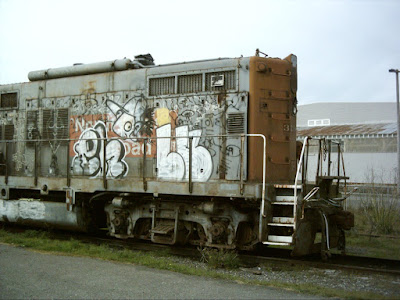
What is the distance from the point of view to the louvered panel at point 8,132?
1119 cm

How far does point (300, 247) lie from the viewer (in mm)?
7148

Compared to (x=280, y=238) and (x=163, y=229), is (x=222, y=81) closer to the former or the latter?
(x=163, y=229)

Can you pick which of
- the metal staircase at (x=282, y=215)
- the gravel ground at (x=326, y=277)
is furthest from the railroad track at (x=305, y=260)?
the metal staircase at (x=282, y=215)

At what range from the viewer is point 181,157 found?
845cm

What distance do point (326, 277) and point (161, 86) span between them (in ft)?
16.6

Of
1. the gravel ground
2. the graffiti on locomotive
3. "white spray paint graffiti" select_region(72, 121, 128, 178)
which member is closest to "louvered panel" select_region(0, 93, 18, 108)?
the graffiti on locomotive

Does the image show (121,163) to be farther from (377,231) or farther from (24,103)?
(377,231)

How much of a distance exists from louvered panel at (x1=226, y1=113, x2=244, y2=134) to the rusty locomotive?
0.8 inches

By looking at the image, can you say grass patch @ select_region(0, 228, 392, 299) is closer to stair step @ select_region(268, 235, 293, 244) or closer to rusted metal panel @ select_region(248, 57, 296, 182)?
stair step @ select_region(268, 235, 293, 244)

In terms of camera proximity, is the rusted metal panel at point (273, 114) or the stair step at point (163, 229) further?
the stair step at point (163, 229)

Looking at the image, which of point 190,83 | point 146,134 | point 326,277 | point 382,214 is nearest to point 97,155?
point 146,134

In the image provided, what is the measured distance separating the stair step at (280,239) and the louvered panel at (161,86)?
3.74 meters

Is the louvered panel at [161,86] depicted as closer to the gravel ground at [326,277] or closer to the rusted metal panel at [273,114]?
the rusted metal panel at [273,114]

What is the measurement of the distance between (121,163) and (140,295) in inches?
175
